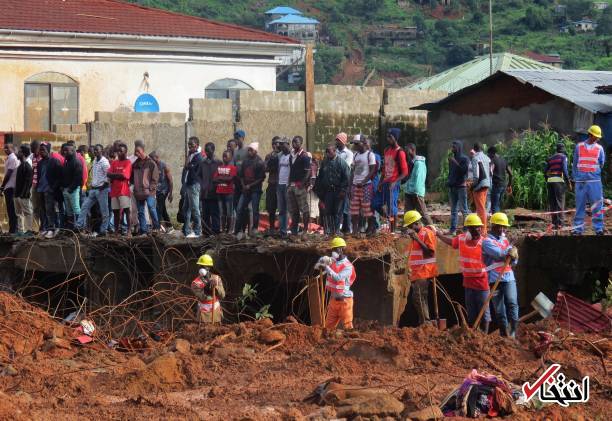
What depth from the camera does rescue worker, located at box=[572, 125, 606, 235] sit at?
19.5 meters

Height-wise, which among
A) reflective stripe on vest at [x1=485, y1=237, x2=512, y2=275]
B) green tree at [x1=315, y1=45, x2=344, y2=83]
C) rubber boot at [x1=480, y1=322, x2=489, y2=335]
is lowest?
rubber boot at [x1=480, y1=322, x2=489, y2=335]

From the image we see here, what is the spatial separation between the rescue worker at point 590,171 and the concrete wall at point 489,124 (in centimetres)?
745

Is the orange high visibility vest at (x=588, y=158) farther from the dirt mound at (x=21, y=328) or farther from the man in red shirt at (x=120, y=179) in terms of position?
the dirt mound at (x=21, y=328)

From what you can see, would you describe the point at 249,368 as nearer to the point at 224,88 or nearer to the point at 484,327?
the point at 484,327

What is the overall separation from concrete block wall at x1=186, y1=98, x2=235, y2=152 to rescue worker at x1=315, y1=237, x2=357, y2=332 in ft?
38.4

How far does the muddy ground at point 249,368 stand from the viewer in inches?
491

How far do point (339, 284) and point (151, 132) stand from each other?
39.6 ft

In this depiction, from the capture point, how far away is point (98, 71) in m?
33.7

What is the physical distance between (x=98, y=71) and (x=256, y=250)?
1550 cm

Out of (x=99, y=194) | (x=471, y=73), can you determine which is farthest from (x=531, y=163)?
(x=471, y=73)

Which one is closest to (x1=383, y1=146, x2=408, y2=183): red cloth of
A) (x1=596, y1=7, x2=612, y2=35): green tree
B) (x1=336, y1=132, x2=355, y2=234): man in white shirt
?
(x1=336, y1=132, x2=355, y2=234): man in white shirt

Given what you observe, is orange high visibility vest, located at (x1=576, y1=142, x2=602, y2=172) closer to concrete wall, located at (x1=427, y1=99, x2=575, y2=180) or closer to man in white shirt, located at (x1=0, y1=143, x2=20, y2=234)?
concrete wall, located at (x1=427, y1=99, x2=575, y2=180)

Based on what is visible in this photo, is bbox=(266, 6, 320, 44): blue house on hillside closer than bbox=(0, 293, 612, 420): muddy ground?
No

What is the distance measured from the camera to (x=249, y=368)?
14453 mm
